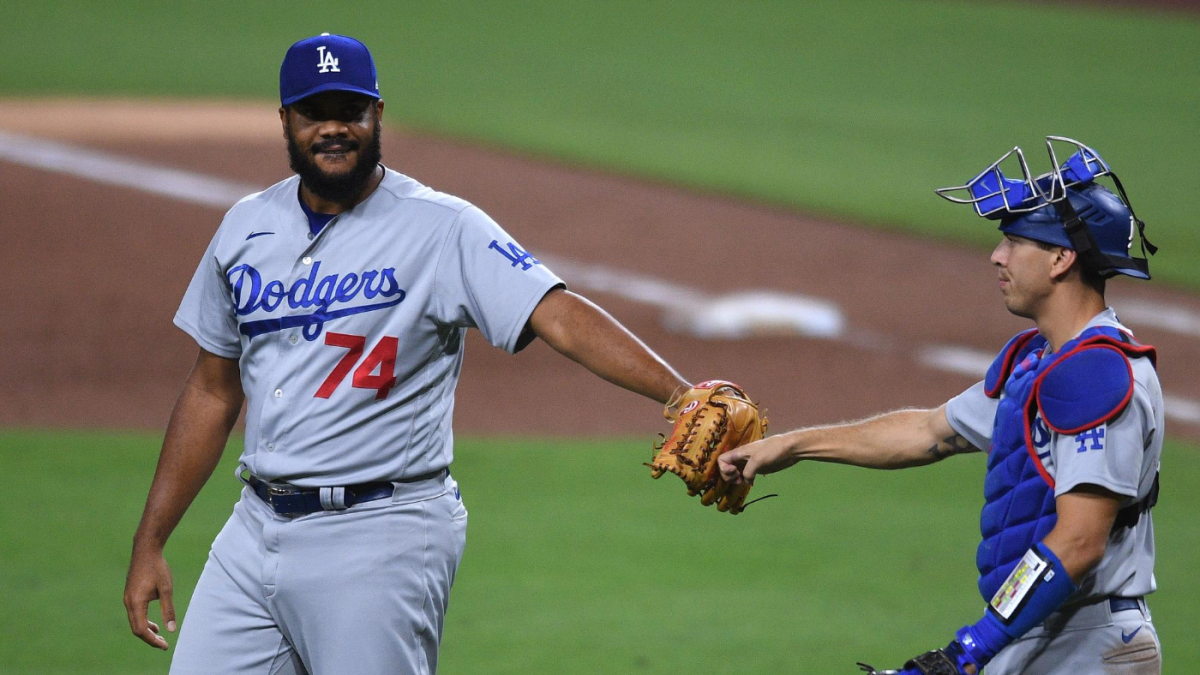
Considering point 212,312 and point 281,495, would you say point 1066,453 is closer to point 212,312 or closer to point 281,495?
point 281,495

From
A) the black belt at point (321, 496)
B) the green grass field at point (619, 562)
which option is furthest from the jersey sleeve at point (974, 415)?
the green grass field at point (619, 562)

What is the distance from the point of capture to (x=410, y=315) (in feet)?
11.4

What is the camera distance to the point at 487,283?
3.47m

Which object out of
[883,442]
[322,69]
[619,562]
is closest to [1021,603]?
[883,442]

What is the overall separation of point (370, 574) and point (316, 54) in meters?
1.21

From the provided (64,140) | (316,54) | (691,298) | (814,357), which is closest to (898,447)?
(316,54)

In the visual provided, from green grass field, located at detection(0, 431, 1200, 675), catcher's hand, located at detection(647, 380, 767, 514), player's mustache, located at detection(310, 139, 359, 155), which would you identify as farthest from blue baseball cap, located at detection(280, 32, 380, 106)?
green grass field, located at detection(0, 431, 1200, 675)

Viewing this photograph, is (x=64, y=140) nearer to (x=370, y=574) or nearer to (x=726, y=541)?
(x=726, y=541)

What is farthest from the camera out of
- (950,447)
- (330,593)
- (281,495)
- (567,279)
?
(567,279)

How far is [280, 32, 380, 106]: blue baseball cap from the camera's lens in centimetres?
349

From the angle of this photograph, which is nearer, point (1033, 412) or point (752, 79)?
point (1033, 412)

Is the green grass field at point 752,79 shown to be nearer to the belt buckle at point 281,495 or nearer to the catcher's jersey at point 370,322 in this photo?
the catcher's jersey at point 370,322

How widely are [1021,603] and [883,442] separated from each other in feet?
2.46

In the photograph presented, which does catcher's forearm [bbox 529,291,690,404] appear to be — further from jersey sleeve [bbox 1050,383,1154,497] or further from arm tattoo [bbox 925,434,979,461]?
jersey sleeve [bbox 1050,383,1154,497]
